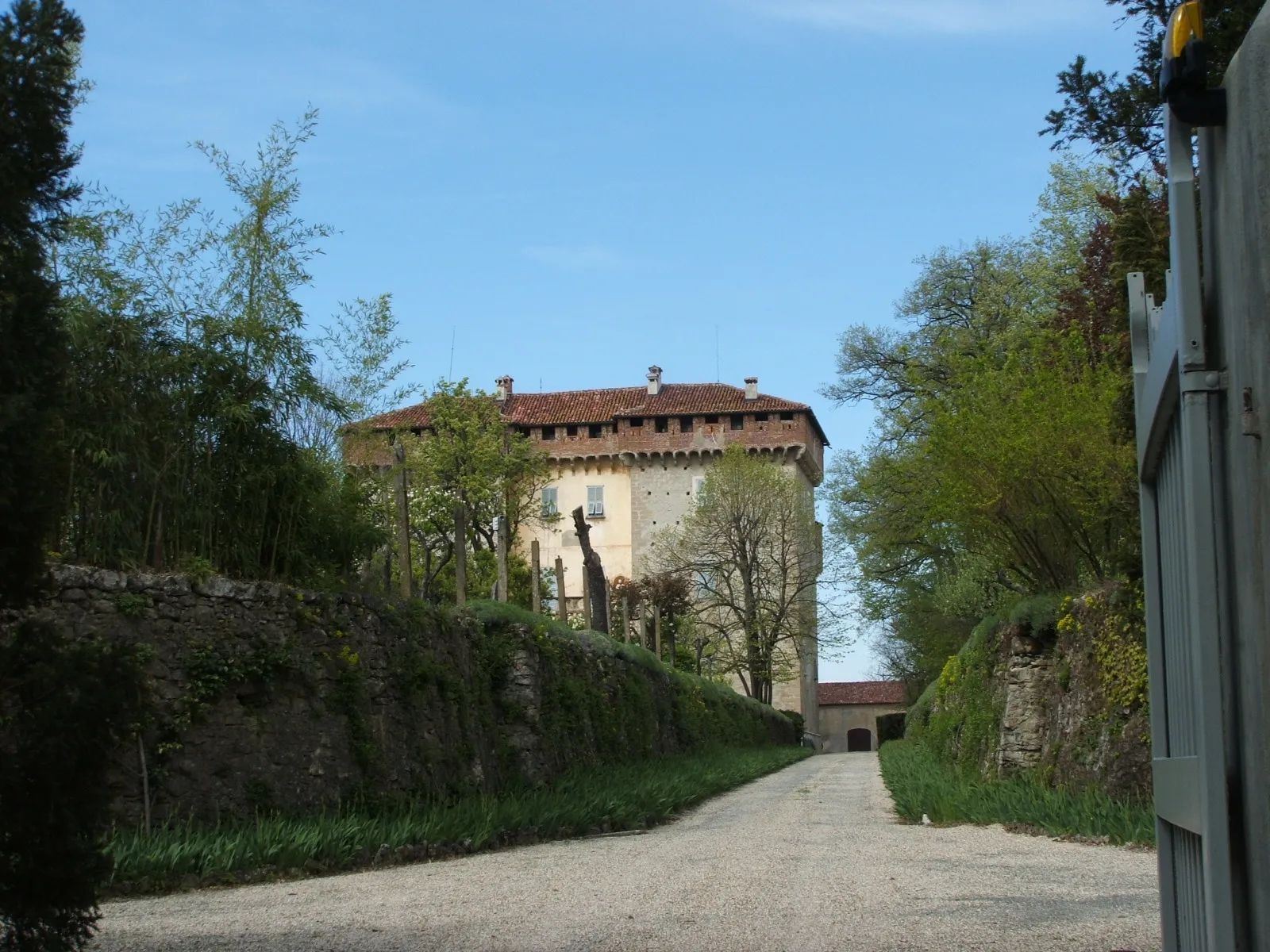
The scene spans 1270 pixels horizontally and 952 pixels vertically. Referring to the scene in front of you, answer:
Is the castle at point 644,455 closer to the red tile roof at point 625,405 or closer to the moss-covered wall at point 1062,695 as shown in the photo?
the red tile roof at point 625,405

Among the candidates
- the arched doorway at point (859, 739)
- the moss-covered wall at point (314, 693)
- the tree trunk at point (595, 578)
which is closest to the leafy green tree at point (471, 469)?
the tree trunk at point (595, 578)

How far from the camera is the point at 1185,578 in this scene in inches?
125

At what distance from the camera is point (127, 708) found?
5133mm

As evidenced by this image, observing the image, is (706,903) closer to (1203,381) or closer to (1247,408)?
(1203,381)

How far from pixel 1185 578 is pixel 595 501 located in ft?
218

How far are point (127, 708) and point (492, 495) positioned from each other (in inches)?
1929

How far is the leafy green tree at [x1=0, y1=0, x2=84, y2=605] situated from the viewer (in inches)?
193

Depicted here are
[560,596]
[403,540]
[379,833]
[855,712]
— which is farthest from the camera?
Answer: [855,712]

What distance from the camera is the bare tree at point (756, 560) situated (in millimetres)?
52938

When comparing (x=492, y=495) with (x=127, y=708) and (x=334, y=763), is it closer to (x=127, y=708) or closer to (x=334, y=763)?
(x=334, y=763)

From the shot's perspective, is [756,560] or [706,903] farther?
[756,560]

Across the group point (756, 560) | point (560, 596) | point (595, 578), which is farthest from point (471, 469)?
point (560, 596)

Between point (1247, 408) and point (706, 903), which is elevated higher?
point (1247, 408)

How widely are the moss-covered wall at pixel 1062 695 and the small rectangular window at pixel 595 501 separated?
46590mm
